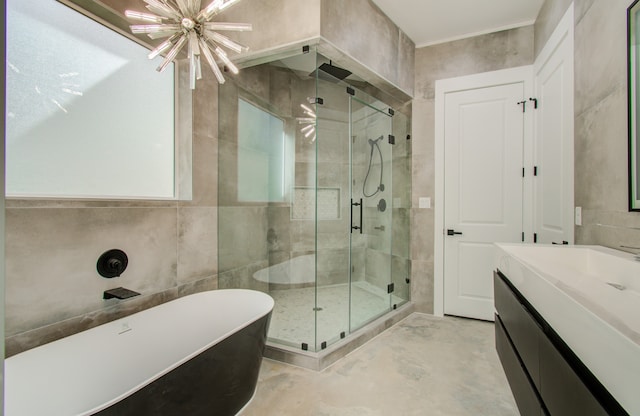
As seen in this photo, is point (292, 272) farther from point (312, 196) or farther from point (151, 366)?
point (151, 366)

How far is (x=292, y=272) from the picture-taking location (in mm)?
3148

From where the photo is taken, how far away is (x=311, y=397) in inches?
68.4

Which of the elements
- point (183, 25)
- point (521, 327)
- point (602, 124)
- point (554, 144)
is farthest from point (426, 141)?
point (183, 25)

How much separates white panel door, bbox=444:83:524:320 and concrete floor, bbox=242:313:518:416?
1.83 feet

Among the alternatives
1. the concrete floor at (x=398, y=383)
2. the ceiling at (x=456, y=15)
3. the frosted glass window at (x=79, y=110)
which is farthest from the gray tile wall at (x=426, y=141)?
the frosted glass window at (x=79, y=110)

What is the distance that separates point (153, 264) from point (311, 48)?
1.89 metres

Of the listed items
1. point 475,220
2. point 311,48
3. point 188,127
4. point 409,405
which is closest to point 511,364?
point 409,405

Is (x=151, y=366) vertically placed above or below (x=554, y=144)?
below

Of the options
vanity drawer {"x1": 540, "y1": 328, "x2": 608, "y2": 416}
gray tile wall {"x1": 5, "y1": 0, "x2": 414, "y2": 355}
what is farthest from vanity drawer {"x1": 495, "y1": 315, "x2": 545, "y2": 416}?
gray tile wall {"x1": 5, "y1": 0, "x2": 414, "y2": 355}

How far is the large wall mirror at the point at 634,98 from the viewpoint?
1.19 metres

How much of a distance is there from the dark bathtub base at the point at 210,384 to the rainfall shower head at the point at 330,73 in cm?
185

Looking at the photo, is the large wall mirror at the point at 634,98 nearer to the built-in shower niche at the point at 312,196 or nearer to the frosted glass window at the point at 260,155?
the built-in shower niche at the point at 312,196

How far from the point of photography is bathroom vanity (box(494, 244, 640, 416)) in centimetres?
55

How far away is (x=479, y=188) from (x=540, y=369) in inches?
89.4
